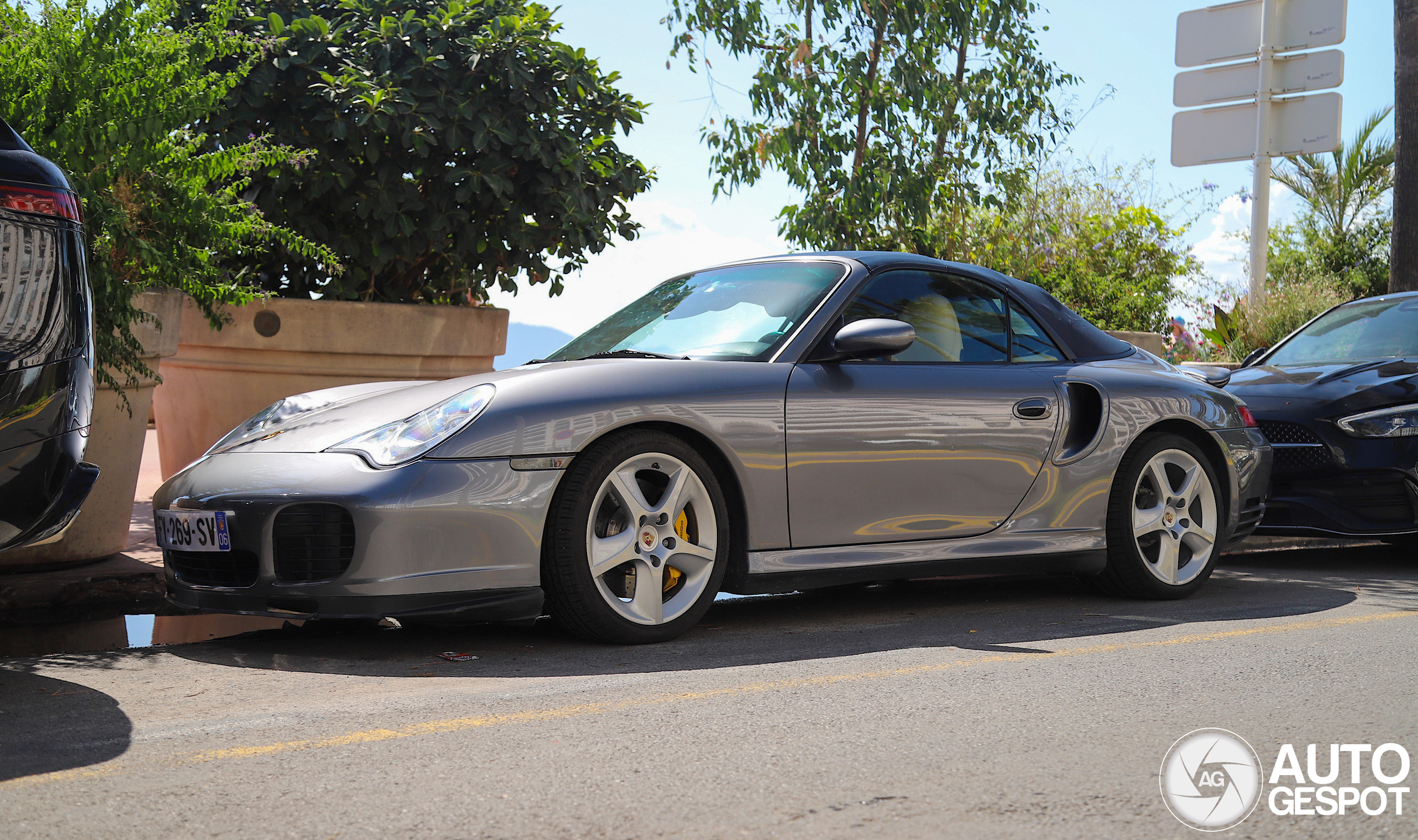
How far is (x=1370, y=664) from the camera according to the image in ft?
13.2

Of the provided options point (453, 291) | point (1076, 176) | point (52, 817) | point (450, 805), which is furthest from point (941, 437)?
point (1076, 176)

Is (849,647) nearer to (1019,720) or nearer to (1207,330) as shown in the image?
(1019,720)

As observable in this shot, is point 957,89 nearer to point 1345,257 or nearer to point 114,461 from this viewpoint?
point 114,461

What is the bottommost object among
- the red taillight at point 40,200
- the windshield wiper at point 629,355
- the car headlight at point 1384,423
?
the car headlight at point 1384,423

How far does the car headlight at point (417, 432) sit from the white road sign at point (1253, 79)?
11067mm

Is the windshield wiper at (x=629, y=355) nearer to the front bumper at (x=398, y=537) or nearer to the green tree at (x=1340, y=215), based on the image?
the front bumper at (x=398, y=537)

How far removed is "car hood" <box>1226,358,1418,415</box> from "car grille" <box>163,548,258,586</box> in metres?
5.13

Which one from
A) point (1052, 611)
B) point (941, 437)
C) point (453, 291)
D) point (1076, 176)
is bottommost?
point (1052, 611)

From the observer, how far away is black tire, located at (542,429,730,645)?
12.8 feet

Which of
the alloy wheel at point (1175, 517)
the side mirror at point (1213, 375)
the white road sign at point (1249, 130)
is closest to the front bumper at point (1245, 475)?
the alloy wheel at point (1175, 517)

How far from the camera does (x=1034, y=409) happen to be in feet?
16.3

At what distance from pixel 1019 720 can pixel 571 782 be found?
1195mm

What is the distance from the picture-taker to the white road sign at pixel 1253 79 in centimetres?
1237

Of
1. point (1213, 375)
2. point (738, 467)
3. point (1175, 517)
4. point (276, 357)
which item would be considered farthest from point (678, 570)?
point (276, 357)
